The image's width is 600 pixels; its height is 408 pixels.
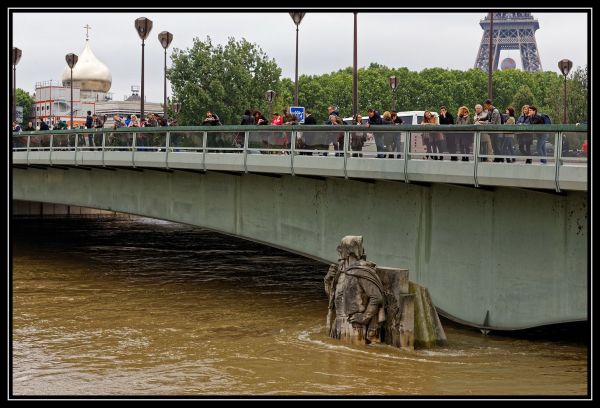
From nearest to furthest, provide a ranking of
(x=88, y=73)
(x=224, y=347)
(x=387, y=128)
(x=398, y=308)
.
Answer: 1. (x=398, y=308)
2. (x=224, y=347)
3. (x=387, y=128)
4. (x=88, y=73)

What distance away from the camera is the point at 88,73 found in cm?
→ 12800

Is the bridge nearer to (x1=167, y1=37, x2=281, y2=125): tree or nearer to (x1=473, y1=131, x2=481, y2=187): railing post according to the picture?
(x1=473, y1=131, x2=481, y2=187): railing post

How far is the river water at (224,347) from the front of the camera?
17.4 m

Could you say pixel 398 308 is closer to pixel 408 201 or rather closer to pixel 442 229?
pixel 442 229

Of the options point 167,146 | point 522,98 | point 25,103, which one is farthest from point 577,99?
point 25,103

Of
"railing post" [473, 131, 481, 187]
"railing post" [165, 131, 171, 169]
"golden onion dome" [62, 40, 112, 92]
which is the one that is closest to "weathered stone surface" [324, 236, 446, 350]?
"railing post" [473, 131, 481, 187]

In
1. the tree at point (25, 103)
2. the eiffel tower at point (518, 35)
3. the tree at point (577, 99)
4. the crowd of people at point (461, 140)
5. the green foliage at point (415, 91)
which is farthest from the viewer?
the eiffel tower at point (518, 35)

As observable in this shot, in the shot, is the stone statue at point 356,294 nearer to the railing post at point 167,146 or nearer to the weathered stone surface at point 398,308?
the weathered stone surface at point 398,308

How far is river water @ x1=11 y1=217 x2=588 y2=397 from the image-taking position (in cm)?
1744

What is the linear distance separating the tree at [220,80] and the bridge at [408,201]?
163ft

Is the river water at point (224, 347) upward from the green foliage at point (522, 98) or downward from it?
downward

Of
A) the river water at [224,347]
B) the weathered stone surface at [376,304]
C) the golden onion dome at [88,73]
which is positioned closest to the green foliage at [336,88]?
the golden onion dome at [88,73]

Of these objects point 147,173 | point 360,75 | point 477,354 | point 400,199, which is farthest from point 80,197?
point 360,75

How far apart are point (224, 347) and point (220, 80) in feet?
203
